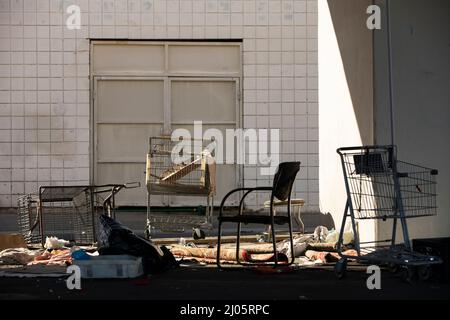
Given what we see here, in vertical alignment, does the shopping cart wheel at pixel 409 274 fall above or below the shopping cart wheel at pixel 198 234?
below

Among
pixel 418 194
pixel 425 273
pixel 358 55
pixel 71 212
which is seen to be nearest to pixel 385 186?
pixel 418 194

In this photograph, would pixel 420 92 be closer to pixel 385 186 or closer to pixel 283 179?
pixel 385 186

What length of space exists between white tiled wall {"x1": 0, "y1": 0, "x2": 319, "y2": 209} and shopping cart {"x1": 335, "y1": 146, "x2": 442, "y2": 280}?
515cm

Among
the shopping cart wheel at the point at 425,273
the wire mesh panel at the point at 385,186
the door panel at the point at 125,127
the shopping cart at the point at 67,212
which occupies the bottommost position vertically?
the shopping cart wheel at the point at 425,273

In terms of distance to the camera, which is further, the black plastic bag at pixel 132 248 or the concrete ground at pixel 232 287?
the black plastic bag at pixel 132 248

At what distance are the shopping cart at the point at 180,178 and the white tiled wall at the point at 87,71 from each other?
1.21 meters

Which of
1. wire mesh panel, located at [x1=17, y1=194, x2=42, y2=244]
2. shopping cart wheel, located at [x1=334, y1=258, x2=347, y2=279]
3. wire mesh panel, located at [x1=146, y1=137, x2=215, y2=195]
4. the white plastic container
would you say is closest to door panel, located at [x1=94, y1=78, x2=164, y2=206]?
wire mesh panel, located at [x1=146, y1=137, x2=215, y2=195]

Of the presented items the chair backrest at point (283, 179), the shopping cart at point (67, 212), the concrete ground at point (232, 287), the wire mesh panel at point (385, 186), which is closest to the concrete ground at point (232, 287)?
the concrete ground at point (232, 287)

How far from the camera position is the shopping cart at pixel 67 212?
34.9 ft

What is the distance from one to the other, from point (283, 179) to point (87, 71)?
256 inches

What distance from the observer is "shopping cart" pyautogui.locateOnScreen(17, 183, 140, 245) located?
10.6 metres

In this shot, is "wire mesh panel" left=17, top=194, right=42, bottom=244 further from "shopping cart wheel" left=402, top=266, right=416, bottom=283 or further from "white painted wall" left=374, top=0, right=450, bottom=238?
"shopping cart wheel" left=402, top=266, right=416, bottom=283

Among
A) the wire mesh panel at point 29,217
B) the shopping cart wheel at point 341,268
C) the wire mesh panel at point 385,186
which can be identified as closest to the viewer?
the shopping cart wheel at point 341,268

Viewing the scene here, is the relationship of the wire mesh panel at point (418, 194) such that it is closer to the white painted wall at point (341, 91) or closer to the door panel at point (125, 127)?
the white painted wall at point (341, 91)
